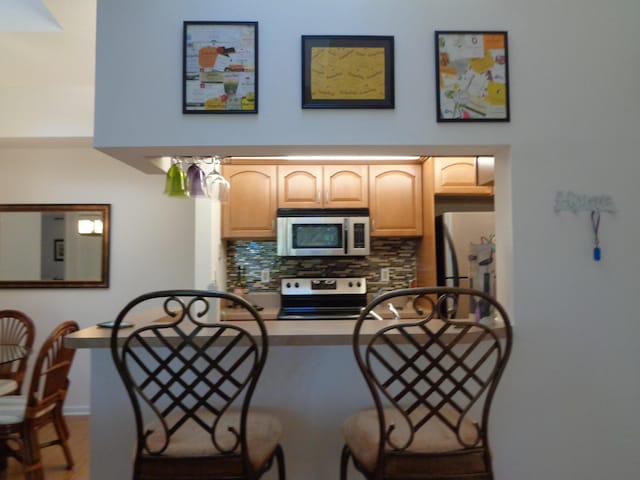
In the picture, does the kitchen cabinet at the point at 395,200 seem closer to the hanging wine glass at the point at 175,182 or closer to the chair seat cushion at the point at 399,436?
Answer: the hanging wine glass at the point at 175,182

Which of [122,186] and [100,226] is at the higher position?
[122,186]

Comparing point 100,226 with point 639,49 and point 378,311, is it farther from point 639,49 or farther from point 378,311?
point 639,49

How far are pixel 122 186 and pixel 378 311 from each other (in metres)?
2.42

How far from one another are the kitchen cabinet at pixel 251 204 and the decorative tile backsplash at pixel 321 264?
0.81 feet

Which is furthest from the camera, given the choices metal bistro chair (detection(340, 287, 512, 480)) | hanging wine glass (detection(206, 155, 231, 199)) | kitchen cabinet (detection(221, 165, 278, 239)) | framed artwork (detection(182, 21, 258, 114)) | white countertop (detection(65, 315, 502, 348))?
kitchen cabinet (detection(221, 165, 278, 239))

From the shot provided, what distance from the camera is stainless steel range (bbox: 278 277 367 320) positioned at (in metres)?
3.32

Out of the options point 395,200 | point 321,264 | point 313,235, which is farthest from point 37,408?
point 395,200

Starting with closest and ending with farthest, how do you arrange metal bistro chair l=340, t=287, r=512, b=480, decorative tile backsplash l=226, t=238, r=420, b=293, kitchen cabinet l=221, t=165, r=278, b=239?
metal bistro chair l=340, t=287, r=512, b=480
kitchen cabinet l=221, t=165, r=278, b=239
decorative tile backsplash l=226, t=238, r=420, b=293

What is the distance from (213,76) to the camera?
152 cm

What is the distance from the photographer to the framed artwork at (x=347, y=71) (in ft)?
5.04

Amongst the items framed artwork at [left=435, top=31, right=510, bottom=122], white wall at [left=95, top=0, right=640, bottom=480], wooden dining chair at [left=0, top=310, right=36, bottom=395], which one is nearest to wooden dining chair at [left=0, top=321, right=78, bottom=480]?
wooden dining chair at [left=0, top=310, right=36, bottom=395]

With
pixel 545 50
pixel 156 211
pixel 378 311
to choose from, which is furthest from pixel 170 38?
pixel 378 311

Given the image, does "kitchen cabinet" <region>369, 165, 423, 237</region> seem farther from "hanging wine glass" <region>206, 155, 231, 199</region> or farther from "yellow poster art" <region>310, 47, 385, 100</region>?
"yellow poster art" <region>310, 47, 385, 100</region>

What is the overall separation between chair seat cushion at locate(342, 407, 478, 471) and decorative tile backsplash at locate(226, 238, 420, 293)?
225cm
